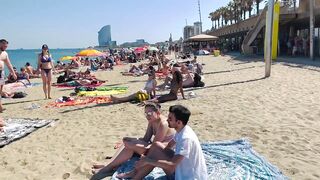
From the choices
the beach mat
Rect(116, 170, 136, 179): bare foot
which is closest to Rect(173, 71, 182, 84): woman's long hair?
the beach mat

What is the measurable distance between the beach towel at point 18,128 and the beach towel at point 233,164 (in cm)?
301

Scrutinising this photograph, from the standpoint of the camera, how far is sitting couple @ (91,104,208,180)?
3352mm

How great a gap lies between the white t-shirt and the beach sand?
1.45 meters

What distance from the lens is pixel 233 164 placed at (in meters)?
4.62

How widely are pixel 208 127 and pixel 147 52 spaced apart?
32.4 m

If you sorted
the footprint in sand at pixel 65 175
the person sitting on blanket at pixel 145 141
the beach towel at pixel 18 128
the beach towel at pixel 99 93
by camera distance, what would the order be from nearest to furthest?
the person sitting on blanket at pixel 145 141
the footprint in sand at pixel 65 175
the beach towel at pixel 18 128
the beach towel at pixel 99 93

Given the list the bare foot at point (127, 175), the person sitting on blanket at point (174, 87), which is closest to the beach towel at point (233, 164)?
the bare foot at point (127, 175)

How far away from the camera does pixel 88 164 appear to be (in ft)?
17.0

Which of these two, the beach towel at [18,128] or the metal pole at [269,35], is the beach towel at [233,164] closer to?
the beach towel at [18,128]

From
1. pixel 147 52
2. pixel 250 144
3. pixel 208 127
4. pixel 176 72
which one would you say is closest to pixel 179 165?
pixel 250 144

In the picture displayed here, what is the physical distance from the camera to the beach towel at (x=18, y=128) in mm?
6659

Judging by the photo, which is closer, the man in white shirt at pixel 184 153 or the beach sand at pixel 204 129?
the man in white shirt at pixel 184 153

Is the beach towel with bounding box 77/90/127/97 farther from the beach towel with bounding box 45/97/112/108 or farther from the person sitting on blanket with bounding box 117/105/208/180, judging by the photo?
the person sitting on blanket with bounding box 117/105/208/180

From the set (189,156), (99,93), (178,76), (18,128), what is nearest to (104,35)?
(99,93)
